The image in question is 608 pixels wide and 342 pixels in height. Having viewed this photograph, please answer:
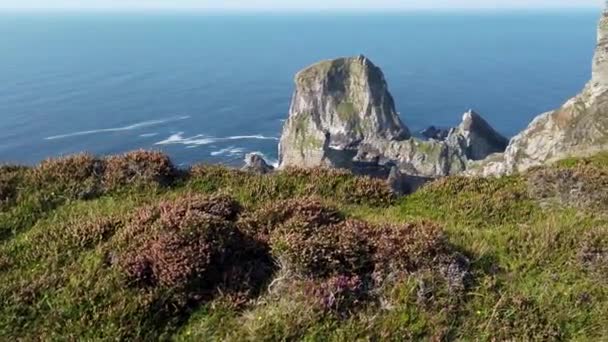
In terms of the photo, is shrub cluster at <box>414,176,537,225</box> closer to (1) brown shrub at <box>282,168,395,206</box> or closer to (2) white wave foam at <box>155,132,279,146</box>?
(1) brown shrub at <box>282,168,395,206</box>

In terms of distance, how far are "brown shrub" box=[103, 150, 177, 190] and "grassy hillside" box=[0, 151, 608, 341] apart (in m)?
1.61

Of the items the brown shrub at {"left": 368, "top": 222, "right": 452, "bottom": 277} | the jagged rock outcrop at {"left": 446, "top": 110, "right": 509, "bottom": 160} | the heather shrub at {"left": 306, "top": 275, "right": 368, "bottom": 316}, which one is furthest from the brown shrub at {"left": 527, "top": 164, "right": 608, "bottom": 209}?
the jagged rock outcrop at {"left": 446, "top": 110, "right": 509, "bottom": 160}

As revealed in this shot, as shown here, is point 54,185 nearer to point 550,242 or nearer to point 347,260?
point 347,260

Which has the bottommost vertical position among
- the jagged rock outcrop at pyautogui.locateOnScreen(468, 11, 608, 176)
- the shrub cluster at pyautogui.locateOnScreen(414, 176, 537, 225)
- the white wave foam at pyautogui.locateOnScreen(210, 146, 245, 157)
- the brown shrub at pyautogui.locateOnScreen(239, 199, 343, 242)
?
the white wave foam at pyautogui.locateOnScreen(210, 146, 245, 157)

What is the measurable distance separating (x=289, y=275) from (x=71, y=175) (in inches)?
257

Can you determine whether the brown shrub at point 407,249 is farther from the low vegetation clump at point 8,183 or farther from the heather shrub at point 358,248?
the low vegetation clump at point 8,183

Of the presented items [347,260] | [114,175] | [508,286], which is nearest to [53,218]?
[114,175]

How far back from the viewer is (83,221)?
374 inches

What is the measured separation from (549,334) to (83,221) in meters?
7.01

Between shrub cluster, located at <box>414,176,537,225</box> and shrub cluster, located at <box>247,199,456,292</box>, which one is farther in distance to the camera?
shrub cluster, located at <box>414,176,537,225</box>

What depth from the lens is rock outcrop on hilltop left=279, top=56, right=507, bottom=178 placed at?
355ft

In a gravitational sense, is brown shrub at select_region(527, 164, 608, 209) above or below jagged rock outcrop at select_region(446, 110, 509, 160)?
above

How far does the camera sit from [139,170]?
496 inches

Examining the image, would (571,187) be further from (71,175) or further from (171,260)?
(71,175)
